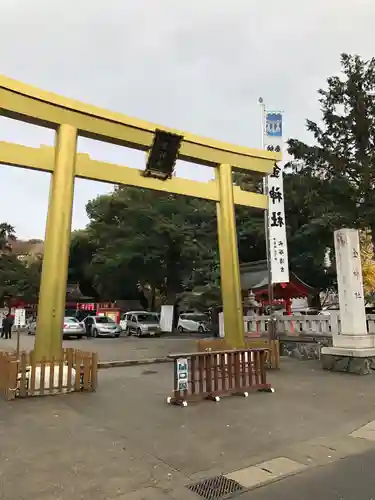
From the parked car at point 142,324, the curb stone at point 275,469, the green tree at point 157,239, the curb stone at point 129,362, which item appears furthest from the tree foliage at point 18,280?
the curb stone at point 275,469

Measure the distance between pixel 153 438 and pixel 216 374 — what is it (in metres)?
2.77

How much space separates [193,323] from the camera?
30.5 m

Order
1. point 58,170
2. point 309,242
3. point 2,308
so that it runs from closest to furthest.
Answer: point 58,170, point 309,242, point 2,308

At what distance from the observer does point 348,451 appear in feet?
16.7

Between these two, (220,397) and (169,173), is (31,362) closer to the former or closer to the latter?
(220,397)

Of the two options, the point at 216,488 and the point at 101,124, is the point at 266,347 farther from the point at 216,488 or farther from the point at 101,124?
the point at 216,488

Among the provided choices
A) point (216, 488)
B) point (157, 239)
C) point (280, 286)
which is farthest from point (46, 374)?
point (157, 239)

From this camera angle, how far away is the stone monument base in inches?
436

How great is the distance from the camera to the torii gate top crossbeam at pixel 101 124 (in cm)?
935

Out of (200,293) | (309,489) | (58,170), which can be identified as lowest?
(309,489)

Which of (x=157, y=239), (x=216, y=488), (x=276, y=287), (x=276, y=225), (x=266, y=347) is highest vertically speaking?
(x=157, y=239)

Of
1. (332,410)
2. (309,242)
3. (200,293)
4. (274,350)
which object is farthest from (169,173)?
(200,293)

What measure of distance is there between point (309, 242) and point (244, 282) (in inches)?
138

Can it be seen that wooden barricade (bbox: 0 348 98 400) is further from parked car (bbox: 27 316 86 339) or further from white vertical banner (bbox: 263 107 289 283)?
parked car (bbox: 27 316 86 339)
